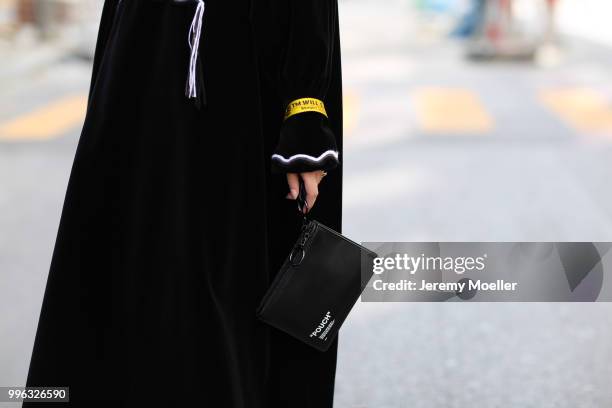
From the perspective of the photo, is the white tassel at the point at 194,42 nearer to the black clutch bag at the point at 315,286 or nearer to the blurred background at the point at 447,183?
the black clutch bag at the point at 315,286

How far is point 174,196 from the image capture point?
1.92 metres

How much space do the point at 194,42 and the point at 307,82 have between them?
0.23 meters

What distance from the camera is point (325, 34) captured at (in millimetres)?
1894

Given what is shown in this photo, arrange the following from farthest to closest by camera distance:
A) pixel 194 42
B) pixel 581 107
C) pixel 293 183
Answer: pixel 581 107 → pixel 293 183 → pixel 194 42

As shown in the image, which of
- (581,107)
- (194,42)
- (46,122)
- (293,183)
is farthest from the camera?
(581,107)

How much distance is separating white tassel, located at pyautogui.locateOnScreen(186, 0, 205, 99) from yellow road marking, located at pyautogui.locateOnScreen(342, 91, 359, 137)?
19.8 ft

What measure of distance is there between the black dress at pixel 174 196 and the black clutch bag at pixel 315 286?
0.20ft

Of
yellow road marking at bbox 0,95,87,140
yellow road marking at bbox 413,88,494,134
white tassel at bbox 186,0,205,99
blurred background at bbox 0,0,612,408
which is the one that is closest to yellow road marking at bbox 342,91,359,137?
blurred background at bbox 0,0,612,408

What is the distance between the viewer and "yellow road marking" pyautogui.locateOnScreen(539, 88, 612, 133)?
27.1ft

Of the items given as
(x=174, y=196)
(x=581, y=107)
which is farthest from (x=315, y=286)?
(x=581, y=107)

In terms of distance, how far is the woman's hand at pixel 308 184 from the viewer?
77.4 inches

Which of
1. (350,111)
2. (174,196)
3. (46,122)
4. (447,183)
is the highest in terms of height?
(350,111)

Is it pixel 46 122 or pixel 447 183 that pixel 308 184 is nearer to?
pixel 447 183

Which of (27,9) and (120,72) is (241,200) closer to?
(120,72)
